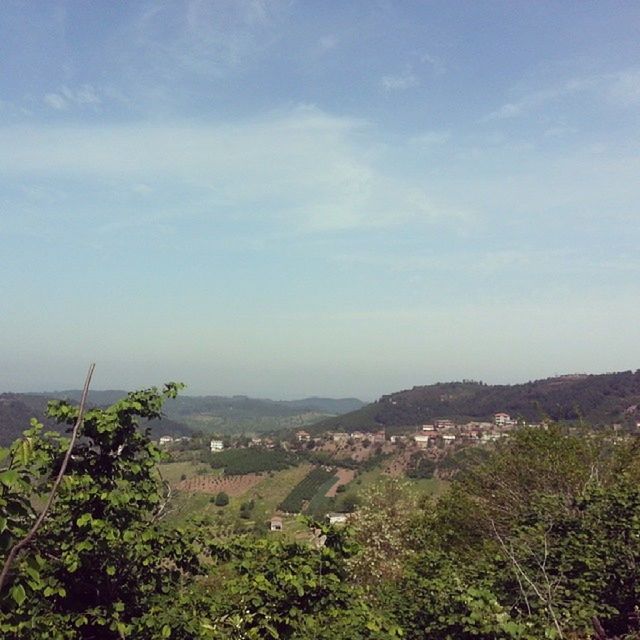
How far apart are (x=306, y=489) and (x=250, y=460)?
38566 millimetres

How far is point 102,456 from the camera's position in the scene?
871 centimetres

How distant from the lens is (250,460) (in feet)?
547

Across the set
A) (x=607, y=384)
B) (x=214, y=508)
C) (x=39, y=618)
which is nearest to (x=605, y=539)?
(x=39, y=618)

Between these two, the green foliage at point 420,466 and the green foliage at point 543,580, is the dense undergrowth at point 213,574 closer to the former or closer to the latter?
the green foliage at point 543,580

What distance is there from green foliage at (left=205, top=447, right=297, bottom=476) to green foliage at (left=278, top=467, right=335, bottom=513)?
13.9 meters

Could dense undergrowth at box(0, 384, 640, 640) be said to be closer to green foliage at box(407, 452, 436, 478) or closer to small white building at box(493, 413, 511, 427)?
green foliage at box(407, 452, 436, 478)

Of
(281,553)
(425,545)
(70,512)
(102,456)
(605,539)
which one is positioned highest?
(102,456)

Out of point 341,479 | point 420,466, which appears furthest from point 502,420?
point 341,479

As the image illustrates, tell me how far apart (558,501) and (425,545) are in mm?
11463

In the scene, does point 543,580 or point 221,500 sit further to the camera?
point 221,500

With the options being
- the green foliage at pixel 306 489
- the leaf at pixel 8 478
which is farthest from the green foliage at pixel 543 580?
the green foliage at pixel 306 489

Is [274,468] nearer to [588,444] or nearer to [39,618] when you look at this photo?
[588,444]

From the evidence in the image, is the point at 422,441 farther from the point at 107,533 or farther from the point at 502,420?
the point at 107,533

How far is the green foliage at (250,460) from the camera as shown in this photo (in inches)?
6206
